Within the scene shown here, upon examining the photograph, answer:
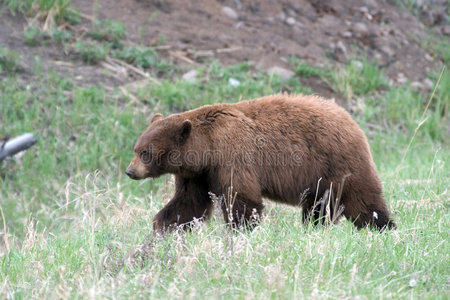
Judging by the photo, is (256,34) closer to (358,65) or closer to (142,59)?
(358,65)

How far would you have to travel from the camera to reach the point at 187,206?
237 inches

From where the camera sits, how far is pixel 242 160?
5.76 m

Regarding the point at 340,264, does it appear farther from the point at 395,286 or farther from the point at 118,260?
the point at 118,260

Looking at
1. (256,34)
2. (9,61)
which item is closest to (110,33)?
(9,61)

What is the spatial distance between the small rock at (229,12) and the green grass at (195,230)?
1752 millimetres

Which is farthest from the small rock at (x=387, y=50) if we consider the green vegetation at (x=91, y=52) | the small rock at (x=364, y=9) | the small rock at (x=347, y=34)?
the green vegetation at (x=91, y=52)

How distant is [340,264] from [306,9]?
9481 millimetres

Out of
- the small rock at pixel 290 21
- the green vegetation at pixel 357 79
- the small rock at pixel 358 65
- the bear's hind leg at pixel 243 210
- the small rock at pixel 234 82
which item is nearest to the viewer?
the bear's hind leg at pixel 243 210

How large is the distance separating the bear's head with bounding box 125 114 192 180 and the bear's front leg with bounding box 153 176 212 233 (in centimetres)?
23

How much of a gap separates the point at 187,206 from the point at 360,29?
8.16m

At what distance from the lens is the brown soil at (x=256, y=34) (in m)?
11.0

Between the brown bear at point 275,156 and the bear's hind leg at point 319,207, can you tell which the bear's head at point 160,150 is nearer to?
the brown bear at point 275,156

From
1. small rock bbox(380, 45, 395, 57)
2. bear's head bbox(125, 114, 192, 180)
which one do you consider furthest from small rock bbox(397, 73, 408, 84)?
bear's head bbox(125, 114, 192, 180)

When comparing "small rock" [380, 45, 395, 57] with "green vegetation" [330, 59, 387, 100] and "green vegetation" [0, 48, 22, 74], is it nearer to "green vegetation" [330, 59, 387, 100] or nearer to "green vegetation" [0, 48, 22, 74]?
"green vegetation" [330, 59, 387, 100]
